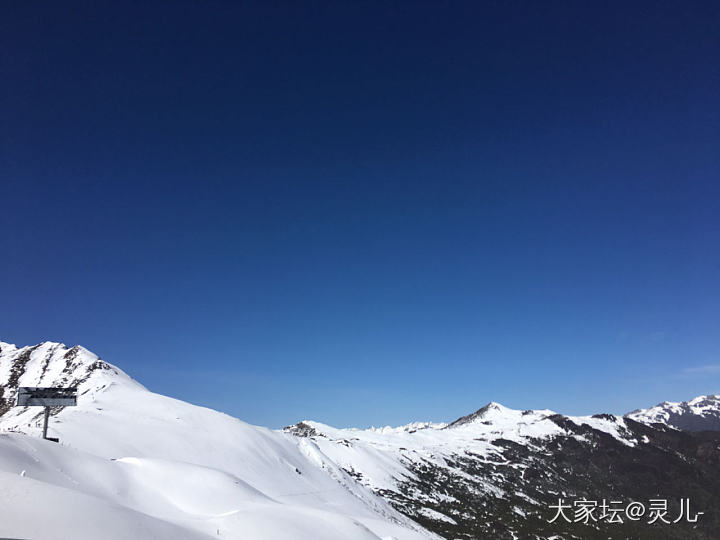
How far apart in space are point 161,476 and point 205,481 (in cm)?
264

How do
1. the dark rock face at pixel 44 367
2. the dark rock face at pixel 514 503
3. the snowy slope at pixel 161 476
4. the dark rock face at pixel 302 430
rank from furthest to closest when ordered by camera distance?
the dark rock face at pixel 302 430
the dark rock face at pixel 514 503
the dark rock face at pixel 44 367
the snowy slope at pixel 161 476

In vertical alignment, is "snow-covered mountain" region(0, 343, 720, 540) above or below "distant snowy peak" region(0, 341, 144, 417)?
below

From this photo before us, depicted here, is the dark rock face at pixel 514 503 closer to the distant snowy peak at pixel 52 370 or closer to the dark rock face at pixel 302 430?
the dark rock face at pixel 302 430

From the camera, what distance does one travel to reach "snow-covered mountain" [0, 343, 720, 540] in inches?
631

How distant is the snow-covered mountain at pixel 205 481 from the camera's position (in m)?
16.0

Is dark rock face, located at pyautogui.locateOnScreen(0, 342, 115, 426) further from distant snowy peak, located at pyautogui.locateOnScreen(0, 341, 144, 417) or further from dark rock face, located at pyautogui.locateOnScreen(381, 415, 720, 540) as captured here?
dark rock face, located at pyautogui.locateOnScreen(381, 415, 720, 540)

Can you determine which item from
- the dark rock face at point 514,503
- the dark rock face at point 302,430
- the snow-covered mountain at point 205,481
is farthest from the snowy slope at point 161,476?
the dark rock face at point 302,430

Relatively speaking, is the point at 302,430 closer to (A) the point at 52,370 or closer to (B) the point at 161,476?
(A) the point at 52,370

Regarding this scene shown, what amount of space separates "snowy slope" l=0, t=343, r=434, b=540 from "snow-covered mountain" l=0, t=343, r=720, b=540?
10 centimetres

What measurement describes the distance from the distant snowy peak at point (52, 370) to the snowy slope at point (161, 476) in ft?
2.27

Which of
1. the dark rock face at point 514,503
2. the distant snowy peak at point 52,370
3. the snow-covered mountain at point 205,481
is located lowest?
the dark rock face at point 514,503

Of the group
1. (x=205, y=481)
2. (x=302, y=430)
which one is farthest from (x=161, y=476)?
(x=302, y=430)

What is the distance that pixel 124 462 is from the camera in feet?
94.5

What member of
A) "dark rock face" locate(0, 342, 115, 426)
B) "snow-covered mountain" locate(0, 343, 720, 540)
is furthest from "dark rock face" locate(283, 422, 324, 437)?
"dark rock face" locate(0, 342, 115, 426)
